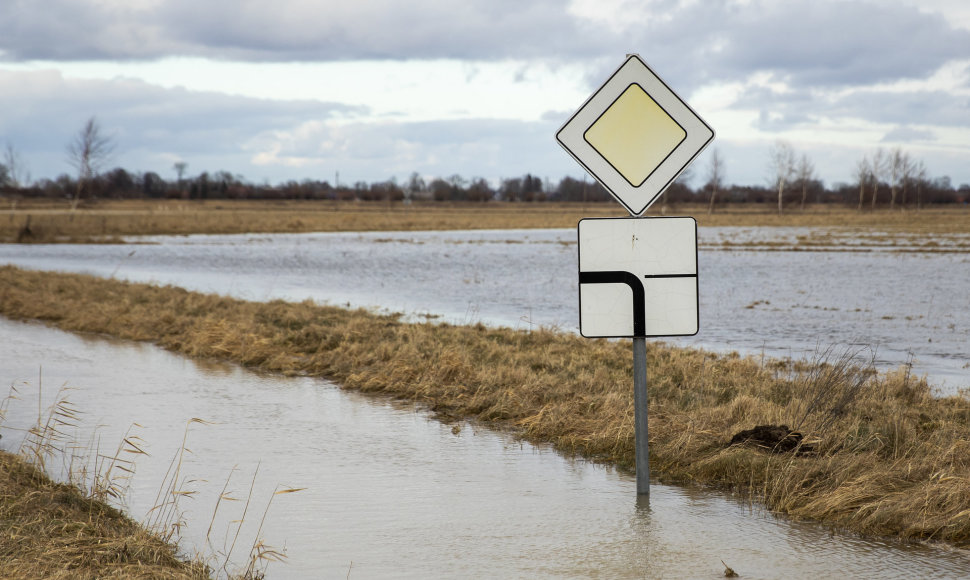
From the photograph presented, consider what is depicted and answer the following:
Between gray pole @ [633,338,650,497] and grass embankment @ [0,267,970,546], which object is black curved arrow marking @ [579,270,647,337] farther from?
grass embankment @ [0,267,970,546]

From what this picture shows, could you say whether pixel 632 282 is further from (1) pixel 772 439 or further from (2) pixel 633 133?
(1) pixel 772 439

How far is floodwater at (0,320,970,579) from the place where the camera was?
478 centimetres

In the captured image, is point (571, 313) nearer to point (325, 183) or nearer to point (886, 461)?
point (886, 461)

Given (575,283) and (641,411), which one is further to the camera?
(575,283)

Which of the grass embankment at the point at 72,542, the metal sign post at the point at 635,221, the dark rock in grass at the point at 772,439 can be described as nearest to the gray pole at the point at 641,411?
the metal sign post at the point at 635,221

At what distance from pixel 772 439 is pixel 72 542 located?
191 inches

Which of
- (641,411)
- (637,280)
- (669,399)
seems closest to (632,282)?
(637,280)

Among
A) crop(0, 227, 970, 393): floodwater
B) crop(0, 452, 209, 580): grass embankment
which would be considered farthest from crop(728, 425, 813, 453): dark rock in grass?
crop(0, 227, 970, 393): floodwater

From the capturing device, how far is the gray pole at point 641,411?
17.9ft

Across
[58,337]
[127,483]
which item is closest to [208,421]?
[127,483]

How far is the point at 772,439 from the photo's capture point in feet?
22.5

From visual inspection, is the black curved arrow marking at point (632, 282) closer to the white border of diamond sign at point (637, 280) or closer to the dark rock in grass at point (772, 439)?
the white border of diamond sign at point (637, 280)

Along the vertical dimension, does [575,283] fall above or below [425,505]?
below

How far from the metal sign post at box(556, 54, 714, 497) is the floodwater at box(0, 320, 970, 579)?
1.23m
